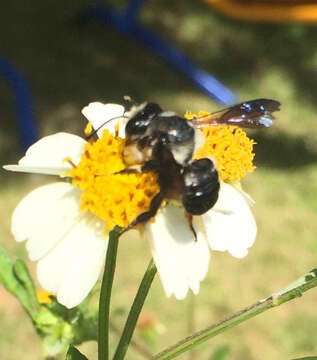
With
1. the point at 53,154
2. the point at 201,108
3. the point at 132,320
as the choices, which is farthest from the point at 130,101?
the point at 201,108

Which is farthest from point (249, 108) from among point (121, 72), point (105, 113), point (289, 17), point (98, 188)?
point (121, 72)

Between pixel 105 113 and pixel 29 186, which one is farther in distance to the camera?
pixel 29 186

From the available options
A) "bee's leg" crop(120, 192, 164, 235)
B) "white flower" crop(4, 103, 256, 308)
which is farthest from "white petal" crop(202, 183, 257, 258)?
"bee's leg" crop(120, 192, 164, 235)

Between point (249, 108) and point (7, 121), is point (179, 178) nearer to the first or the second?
point (249, 108)

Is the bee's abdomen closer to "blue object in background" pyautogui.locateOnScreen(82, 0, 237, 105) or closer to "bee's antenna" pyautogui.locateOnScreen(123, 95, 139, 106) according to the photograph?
"bee's antenna" pyautogui.locateOnScreen(123, 95, 139, 106)

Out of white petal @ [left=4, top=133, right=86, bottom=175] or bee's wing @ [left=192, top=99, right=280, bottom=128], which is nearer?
white petal @ [left=4, top=133, right=86, bottom=175]
